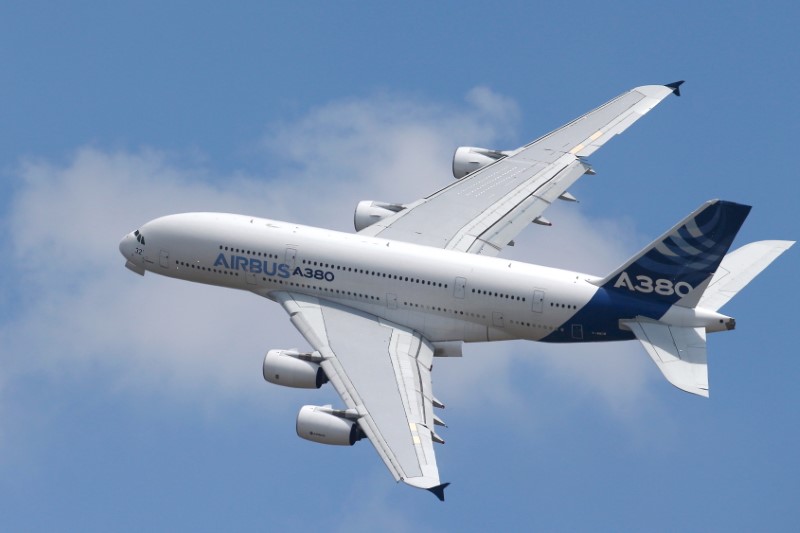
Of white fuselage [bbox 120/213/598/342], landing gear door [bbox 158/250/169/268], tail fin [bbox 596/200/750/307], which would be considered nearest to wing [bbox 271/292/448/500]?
white fuselage [bbox 120/213/598/342]

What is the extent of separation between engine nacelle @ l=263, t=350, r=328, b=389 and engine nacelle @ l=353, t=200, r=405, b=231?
538 inches

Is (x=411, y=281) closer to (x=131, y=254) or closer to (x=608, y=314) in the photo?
(x=608, y=314)

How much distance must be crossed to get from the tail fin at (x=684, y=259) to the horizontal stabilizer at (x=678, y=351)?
140 cm

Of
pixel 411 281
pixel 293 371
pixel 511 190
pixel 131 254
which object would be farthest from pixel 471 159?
pixel 293 371

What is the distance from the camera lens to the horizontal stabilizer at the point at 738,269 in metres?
86.3

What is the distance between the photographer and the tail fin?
3243 inches

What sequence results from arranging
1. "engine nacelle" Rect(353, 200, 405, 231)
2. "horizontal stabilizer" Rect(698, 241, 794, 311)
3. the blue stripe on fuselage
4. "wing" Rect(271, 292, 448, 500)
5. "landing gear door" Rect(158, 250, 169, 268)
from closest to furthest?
1. "wing" Rect(271, 292, 448, 500)
2. the blue stripe on fuselage
3. "horizontal stabilizer" Rect(698, 241, 794, 311)
4. "landing gear door" Rect(158, 250, 169, 268)
5. "engine nacelle" Rect(353, 200, 405, 231)

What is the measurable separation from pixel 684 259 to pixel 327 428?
1956 cm

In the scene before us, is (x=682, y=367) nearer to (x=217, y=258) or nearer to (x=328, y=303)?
(x=328, y=303)

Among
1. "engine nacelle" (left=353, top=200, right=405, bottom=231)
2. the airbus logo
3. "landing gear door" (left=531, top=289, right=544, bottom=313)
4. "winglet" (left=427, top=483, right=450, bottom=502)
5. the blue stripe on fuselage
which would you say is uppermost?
"engine nacelle" (left=353, top=200, right=405, bottom=231)

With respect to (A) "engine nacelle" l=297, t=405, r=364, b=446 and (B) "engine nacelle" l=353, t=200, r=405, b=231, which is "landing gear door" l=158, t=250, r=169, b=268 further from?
(A) "engine nacelle" l=297, t=405, r=364, b=446

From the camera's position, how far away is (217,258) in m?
91.8

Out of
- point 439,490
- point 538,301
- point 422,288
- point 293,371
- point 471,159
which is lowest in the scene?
point 439,490

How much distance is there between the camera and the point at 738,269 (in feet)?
287
